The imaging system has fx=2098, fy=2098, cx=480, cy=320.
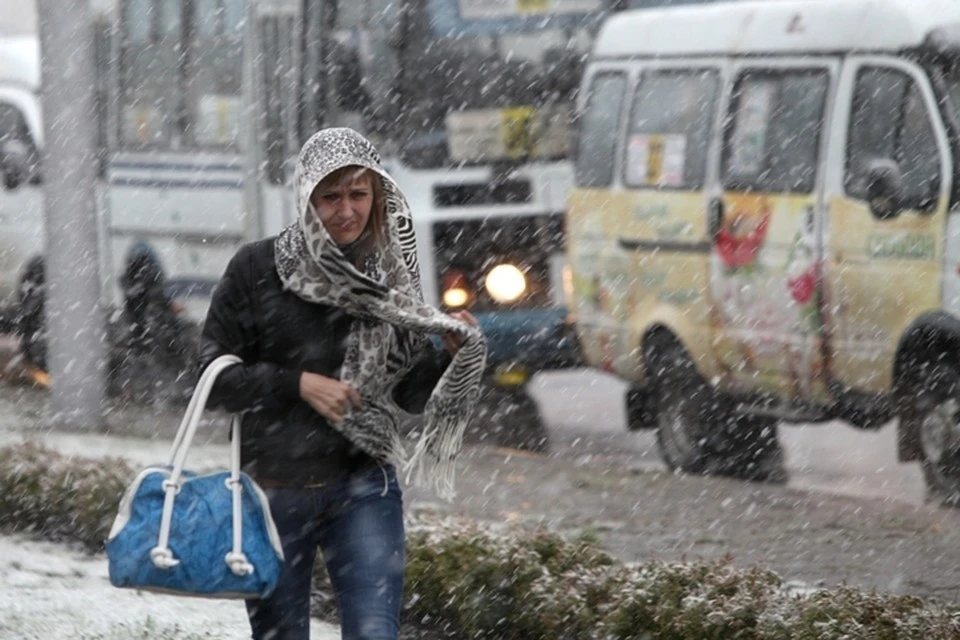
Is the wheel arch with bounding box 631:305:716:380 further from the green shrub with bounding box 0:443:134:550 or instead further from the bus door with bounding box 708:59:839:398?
the green shrub with bounding box 0:443:134:550

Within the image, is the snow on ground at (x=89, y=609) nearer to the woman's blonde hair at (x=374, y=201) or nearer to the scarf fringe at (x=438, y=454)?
the scarf fringe at (x=438, y=454)

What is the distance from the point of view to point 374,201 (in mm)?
4598

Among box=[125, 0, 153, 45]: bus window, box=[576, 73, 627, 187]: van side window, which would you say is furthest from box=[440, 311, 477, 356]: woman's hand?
box=[125, 0, 153, 45]: bus window

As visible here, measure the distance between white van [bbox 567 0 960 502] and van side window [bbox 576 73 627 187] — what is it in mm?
14

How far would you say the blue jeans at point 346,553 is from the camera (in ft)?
14.8

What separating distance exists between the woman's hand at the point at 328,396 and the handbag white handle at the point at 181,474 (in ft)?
0.59

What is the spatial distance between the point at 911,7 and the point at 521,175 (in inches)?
142

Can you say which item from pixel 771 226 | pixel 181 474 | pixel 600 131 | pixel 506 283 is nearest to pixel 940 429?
pixel 771 226

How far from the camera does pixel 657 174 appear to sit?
11.5 metres

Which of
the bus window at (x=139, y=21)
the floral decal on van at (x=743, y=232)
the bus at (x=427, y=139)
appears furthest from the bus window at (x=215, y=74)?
the floral decal on van at (x=743, y=232)

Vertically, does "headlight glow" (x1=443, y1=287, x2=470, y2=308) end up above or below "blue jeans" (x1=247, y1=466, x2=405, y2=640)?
below

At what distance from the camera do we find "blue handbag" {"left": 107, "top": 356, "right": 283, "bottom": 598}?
427cm

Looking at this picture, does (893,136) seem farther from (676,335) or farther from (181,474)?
(181,474)

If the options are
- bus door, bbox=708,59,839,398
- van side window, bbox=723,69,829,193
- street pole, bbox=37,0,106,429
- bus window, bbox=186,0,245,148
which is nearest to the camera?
bus door, bbox=708,59,839,398
